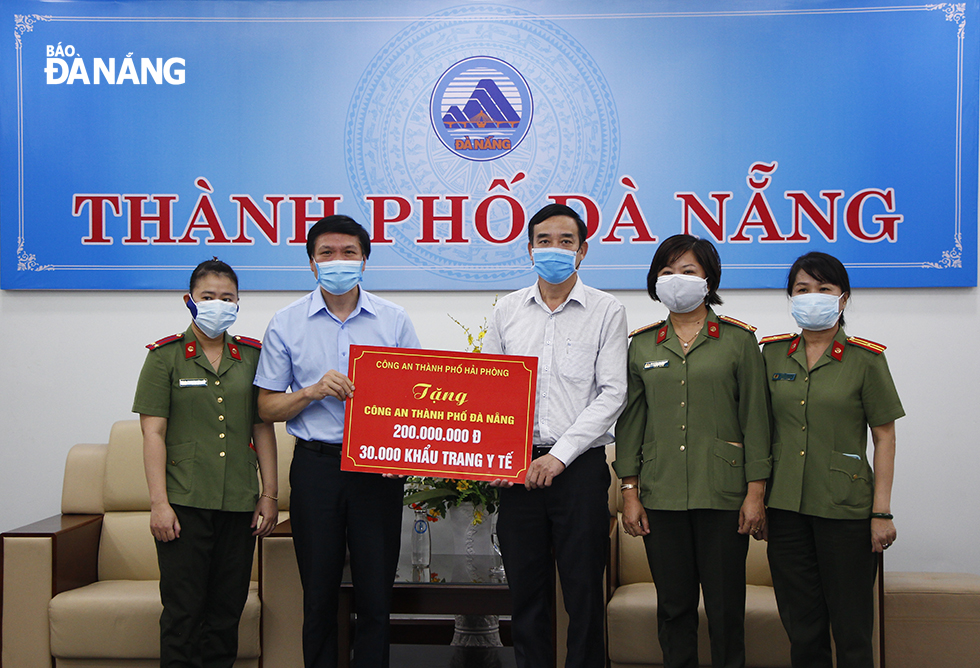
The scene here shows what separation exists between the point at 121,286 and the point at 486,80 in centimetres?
191

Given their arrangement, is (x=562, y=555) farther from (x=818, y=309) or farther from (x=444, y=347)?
(x=444, y=347)

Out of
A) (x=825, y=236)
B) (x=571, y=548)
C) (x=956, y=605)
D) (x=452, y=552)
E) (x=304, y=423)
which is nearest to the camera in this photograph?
(x=571, y=548)

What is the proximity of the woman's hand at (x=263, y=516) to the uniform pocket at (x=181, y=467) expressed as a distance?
0.71ft

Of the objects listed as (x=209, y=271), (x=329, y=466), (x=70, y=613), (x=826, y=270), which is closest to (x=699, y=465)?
(x=826, y=270)

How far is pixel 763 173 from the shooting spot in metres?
3.26

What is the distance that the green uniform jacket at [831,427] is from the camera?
200cm

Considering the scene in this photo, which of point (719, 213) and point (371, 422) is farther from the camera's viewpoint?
point (719, 213)

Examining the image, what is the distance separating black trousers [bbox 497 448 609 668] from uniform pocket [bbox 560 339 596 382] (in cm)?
21

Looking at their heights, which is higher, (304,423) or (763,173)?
(763,173)

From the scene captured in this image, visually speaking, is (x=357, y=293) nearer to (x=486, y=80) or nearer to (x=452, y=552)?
(x=452, y=552)

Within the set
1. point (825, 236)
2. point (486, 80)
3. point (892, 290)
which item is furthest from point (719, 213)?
point (486, 80)

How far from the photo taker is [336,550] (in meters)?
2.13

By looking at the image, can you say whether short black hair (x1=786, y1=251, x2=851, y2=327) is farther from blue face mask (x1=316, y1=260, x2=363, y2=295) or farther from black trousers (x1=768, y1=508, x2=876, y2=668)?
blue face mask (x1=316, y1=260, x2=363, y2=295)

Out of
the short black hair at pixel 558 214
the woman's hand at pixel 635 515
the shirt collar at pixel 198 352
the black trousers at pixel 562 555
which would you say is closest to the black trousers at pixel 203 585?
the shirt collar at pixel 198 352
